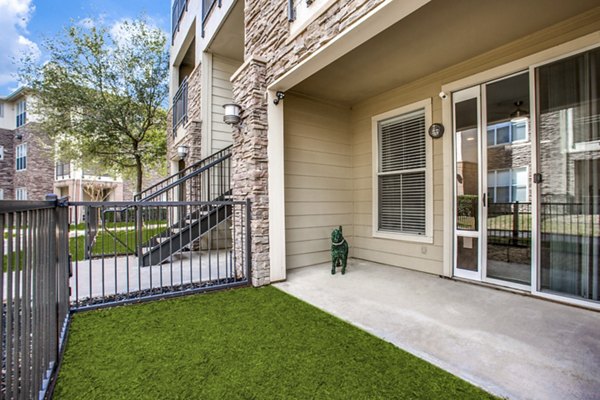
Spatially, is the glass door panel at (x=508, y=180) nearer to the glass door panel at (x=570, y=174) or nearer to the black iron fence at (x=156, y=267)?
the glass door panel at (x=570, y=174)

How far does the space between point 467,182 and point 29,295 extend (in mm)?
4177

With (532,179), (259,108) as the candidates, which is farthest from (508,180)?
(259,108)

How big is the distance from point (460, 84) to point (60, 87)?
1158 cm

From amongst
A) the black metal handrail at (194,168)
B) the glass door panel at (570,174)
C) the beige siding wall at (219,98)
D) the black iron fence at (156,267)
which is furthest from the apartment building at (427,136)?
the black metal handrail at (194,168)

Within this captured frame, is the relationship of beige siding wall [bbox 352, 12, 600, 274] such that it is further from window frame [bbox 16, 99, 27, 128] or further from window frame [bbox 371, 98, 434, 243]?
window frame [bbox 16, 99, 27, 128]

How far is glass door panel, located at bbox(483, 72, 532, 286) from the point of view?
3.16 m

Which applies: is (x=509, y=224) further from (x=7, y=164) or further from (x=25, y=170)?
(x=7, y=164)

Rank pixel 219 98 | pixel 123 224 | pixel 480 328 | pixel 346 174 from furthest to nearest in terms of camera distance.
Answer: pixel 123 224 < pixel 219 98 < pixel 346 174 < pixel 480 328

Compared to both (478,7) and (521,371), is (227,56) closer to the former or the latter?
(478,7)

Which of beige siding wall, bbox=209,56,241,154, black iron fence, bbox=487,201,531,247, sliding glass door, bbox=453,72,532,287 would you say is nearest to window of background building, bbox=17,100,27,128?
beige siding wall, bbox=209,56,241,154

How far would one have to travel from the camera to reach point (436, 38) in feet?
10.4

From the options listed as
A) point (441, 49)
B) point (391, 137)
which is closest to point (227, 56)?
point (391, 137)

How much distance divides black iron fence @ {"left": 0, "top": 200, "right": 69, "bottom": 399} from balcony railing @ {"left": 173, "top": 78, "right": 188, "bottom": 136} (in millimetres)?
5814

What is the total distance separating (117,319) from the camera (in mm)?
2635
